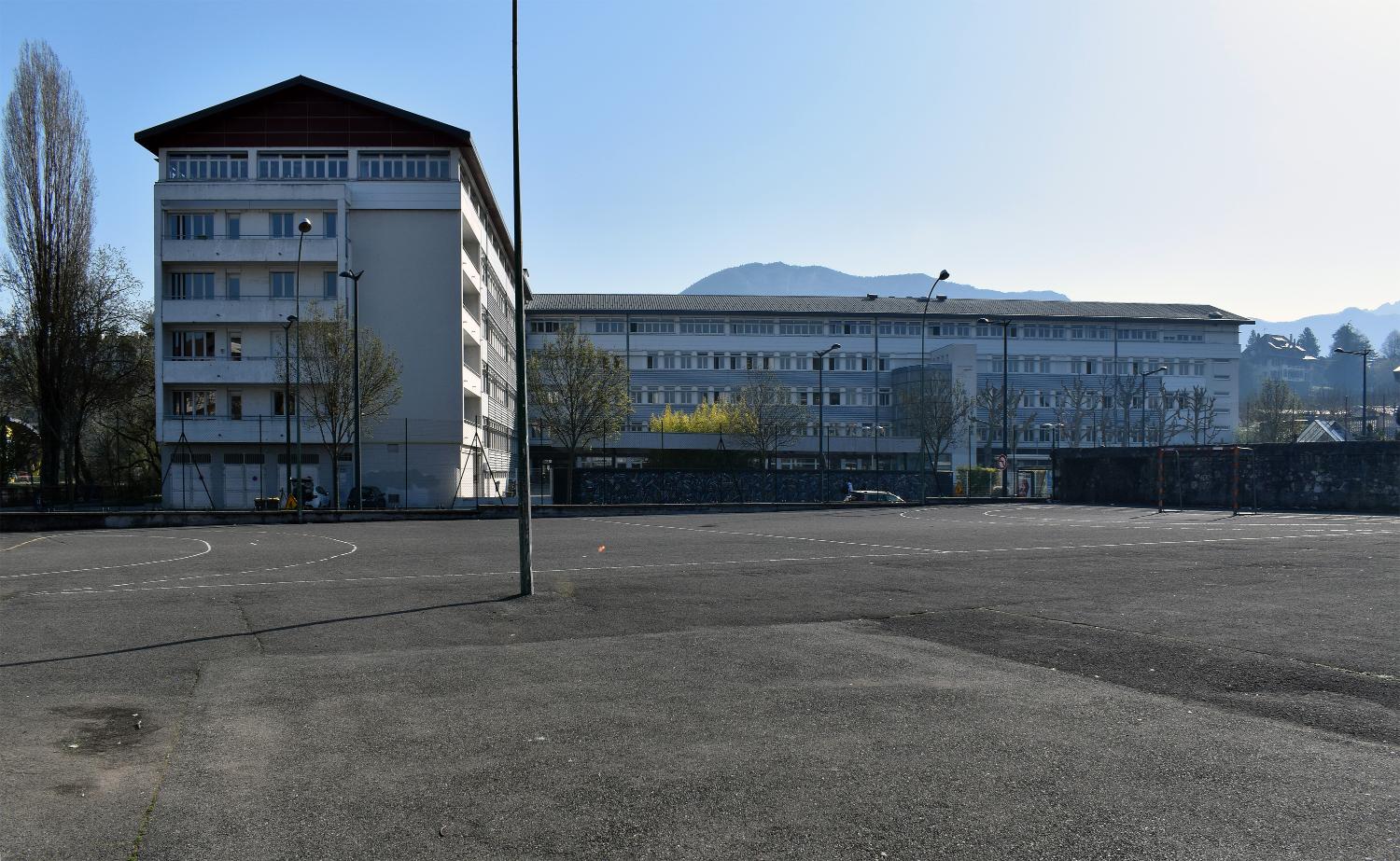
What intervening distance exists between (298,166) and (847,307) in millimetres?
54940

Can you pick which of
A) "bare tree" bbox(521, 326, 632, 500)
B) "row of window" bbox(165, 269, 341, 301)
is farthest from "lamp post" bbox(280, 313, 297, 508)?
"bare tree" bbox(521, 326, 632, 500)

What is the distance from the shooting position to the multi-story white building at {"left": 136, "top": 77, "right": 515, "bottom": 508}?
54.9 meters

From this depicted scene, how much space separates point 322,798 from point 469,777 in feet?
2.40

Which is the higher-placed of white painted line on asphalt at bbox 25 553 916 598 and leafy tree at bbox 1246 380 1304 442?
leafy tree at bbox 1246 380 1304 442

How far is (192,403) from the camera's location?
56.1 meters

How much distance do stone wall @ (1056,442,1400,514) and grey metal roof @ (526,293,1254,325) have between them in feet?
146

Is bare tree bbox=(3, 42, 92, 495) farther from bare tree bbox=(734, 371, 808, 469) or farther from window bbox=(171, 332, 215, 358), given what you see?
bare tree bbox=(734, 371, 808, 469)

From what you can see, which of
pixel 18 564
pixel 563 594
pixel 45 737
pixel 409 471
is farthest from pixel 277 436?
pixel 45 737

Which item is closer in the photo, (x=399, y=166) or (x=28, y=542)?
(x=28, y=542)

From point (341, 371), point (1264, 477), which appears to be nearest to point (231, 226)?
point (341, 371)

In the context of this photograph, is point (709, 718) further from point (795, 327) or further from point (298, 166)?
point (795, 327)

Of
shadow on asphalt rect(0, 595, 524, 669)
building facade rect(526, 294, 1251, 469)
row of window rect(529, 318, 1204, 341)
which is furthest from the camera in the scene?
row of window rect(529, 318, 1204, 341)

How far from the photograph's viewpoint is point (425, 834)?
475 cm

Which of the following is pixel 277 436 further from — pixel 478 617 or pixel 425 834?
pixel 425 834
